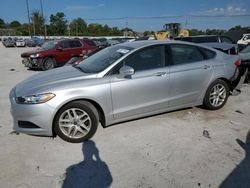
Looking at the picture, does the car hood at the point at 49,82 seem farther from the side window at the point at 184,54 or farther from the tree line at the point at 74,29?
the tree line at the point at 74,29

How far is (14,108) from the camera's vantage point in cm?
397

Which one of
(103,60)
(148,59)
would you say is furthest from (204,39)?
(103,60)

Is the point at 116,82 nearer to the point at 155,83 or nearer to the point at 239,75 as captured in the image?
the point at 155,83

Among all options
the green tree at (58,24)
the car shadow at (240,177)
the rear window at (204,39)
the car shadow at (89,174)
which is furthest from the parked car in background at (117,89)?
the green tree at (58,24)

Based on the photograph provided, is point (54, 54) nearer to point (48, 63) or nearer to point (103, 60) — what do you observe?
point (48, 63)

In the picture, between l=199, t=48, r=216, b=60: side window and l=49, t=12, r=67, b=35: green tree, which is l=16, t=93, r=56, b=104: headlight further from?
l=49, t=12, r=67, b=35: green tree

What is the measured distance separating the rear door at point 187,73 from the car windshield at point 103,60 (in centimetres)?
95

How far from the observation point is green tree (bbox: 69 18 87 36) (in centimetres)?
9169

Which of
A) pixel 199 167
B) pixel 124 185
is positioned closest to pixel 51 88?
pixel 124 185

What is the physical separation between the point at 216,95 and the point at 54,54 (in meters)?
9.43

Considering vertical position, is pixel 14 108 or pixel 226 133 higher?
pixel 14 108

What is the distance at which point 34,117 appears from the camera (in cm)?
381

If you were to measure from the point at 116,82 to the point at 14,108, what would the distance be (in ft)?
5.44

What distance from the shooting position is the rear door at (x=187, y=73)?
467cm
